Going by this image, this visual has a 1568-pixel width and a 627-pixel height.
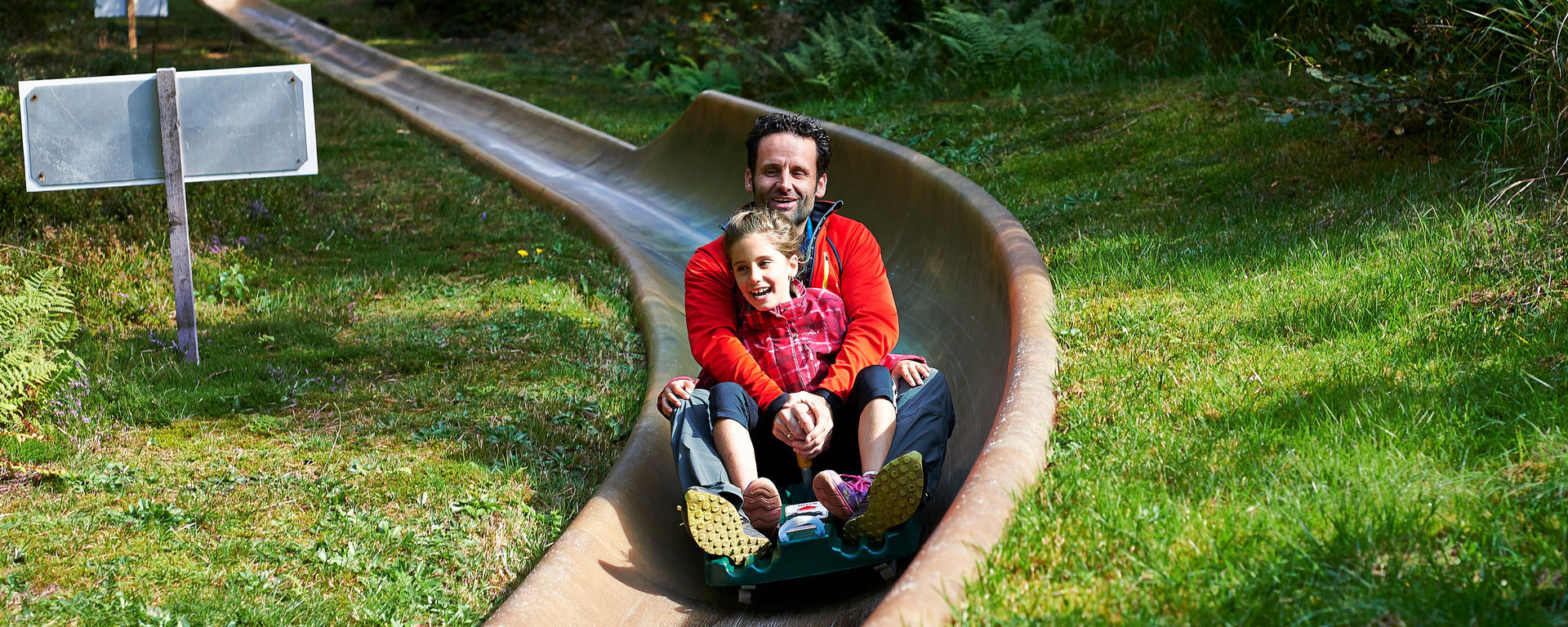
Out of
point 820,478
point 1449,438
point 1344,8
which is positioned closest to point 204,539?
point 820,478

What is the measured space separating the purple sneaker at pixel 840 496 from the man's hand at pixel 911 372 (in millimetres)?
400

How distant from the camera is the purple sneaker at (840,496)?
3.00m

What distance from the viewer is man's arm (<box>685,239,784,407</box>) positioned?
351 cm

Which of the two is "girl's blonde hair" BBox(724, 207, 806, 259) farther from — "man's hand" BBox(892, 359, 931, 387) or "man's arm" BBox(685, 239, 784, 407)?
"man's hand" BBox(892, 359, 931, 387)

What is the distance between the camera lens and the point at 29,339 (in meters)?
4.11

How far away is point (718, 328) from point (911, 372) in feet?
2.28

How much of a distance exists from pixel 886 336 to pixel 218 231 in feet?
16.1

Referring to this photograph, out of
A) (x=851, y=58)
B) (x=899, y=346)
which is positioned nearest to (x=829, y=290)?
(x=899, y=346)

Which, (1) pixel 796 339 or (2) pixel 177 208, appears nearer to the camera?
(1) pixel 796 339

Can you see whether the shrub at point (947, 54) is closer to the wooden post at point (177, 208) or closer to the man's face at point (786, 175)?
the man's face at point (786, 175)

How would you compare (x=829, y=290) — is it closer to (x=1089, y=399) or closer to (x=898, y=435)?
(x=898, y=435)

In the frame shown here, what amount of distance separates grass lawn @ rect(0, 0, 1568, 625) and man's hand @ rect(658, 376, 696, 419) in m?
0.51

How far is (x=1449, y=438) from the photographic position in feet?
8.34

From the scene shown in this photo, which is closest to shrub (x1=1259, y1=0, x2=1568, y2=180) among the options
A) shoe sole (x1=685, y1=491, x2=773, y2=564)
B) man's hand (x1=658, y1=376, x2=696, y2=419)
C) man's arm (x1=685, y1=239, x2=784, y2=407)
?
man's arm (x1=685, y1=239, x2=784, y2=407)
